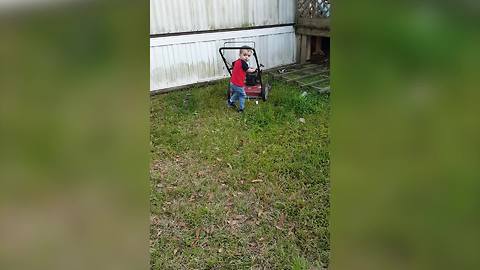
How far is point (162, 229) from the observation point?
2477 mm

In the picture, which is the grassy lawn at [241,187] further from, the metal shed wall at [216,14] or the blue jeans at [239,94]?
the metal shed wall at [216,14]

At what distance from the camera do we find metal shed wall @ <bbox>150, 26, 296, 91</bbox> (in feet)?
17.7

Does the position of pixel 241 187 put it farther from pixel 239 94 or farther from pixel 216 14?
pixel 216 14

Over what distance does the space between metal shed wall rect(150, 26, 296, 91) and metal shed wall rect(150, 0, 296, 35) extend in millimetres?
128
